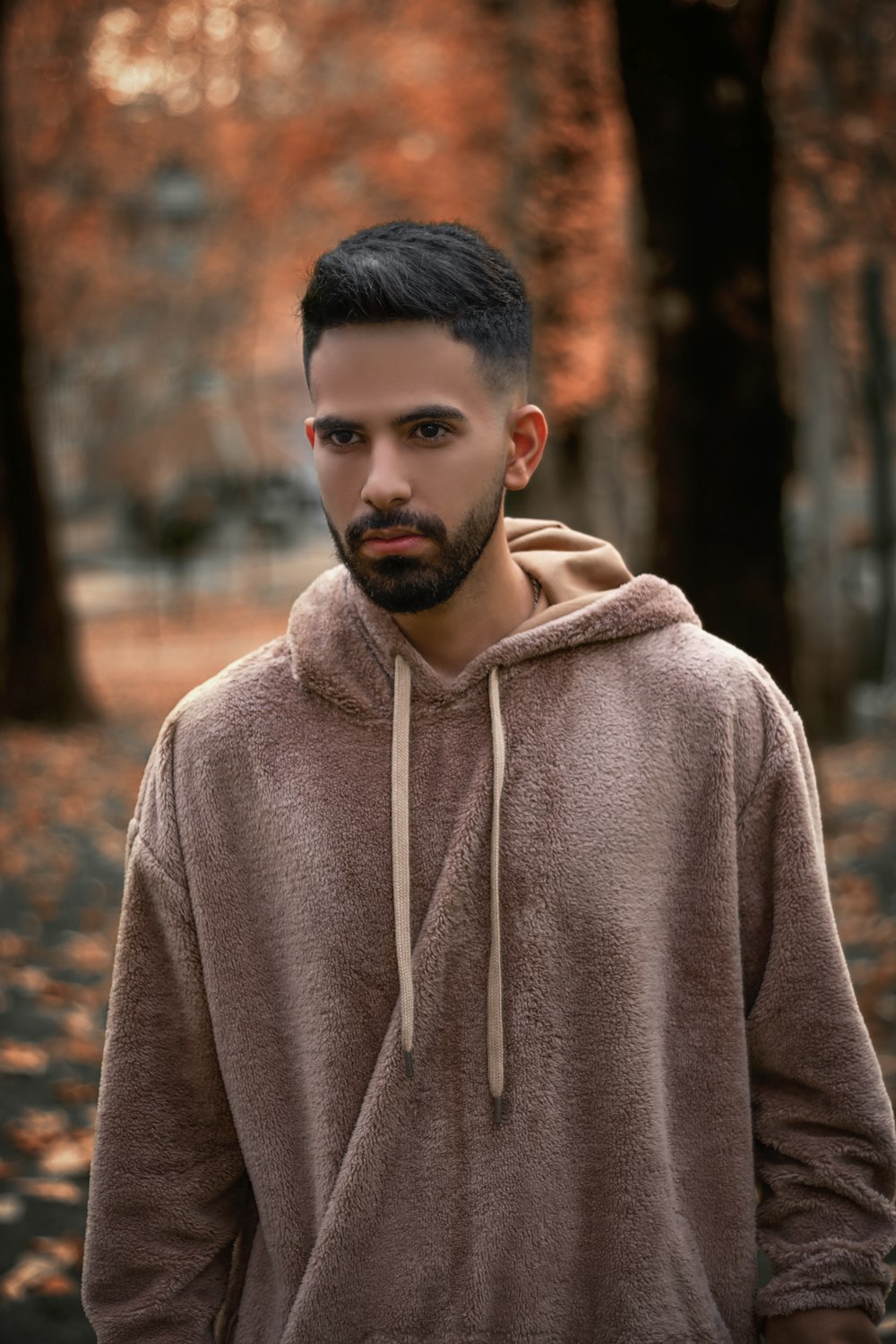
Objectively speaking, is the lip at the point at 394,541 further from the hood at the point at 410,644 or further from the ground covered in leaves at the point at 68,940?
the ground covered in leaves at the point at 68,940

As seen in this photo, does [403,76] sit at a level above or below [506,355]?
above

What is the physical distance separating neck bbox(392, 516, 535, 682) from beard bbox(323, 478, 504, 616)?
0.29ft

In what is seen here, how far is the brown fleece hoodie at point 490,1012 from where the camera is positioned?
1.92 m

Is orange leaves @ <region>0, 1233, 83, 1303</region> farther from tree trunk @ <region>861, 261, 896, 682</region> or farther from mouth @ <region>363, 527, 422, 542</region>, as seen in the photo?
tree trunk @ <region>861, 261, 896, 682</region>

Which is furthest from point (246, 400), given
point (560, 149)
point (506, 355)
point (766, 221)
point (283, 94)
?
point (506, 355)

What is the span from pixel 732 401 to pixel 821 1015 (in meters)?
5.11

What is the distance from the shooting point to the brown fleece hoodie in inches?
75.7

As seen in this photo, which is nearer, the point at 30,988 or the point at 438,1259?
the point at 438,1259

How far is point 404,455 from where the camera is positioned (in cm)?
193

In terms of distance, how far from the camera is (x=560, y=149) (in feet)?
45.4

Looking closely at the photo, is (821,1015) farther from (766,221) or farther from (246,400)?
(246,400)

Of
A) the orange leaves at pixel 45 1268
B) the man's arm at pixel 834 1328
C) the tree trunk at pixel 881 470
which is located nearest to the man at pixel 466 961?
the man's arm at pixel 834 1328

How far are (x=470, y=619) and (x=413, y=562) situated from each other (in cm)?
19

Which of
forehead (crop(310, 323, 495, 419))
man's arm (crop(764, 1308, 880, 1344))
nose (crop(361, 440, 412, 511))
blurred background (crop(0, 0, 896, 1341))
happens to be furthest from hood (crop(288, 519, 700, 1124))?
blurred background (crop(0, 0, 896, 1341))
